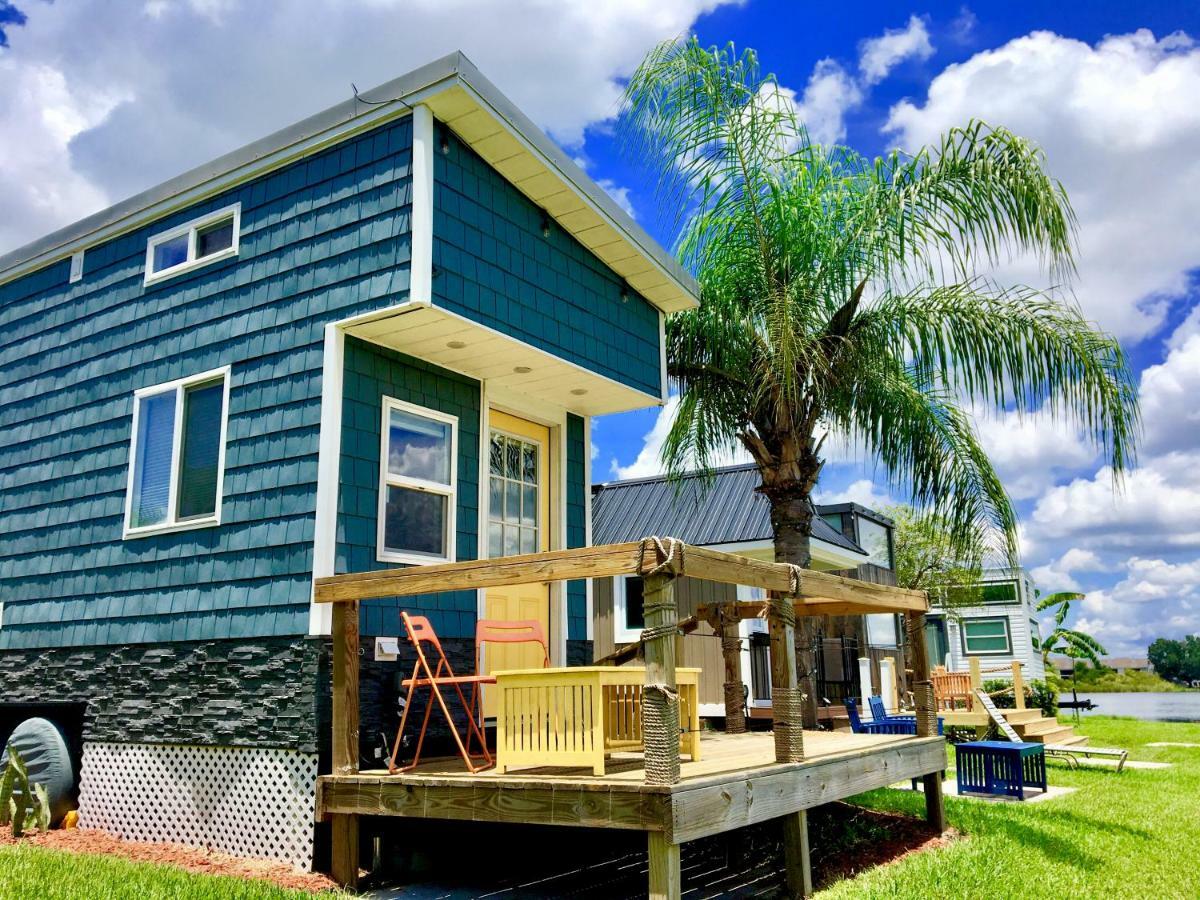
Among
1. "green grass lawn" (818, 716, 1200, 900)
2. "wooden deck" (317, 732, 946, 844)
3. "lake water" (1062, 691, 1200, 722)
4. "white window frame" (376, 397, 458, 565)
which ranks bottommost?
"lake water" (1062, 691, 1200, 722)

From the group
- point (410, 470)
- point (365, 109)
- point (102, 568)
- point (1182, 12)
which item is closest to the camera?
point (365, 109)

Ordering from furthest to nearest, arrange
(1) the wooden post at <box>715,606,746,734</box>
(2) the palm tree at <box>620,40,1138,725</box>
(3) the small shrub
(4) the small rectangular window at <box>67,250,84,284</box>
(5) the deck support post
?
(4) the small rectangular window at <box>67,250,84,284</box>, (2) the palm tree at <box>620,40,1138,725</box>, (1) the wooden post at <box>715,606,746,734</box>, (5) the deck support post, (3) the small shrub

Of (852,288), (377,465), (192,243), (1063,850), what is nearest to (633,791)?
(377,465)

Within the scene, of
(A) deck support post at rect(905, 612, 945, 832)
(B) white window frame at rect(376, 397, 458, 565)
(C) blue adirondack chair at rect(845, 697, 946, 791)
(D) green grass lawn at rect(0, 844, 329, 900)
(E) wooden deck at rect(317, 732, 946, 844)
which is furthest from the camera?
(C) blue adirondack chair at rect(845, 697, 946, 791)

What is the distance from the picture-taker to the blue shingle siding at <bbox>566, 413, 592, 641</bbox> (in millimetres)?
8188

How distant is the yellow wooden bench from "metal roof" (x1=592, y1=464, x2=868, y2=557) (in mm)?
9788

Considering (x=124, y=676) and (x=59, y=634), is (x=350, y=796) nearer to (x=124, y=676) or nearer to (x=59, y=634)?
(x=124, y=676)

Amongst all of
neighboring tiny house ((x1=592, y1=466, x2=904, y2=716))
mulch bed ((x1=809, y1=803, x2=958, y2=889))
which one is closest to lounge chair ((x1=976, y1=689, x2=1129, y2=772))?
neighboring tiny house ((x1=592, y1=466, x2=904, y2=716))

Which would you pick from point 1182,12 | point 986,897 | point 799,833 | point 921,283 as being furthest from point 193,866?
point 1182,12

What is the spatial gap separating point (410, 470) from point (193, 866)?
9.36 feet

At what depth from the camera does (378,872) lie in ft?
18.9

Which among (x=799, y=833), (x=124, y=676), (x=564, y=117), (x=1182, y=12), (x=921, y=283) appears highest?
(x=1182, y=12)

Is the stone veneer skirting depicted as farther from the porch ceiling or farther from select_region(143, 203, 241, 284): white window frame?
select_region(143, 203, 241, 284): white window frame

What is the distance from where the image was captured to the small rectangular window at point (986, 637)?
91.5 feet
